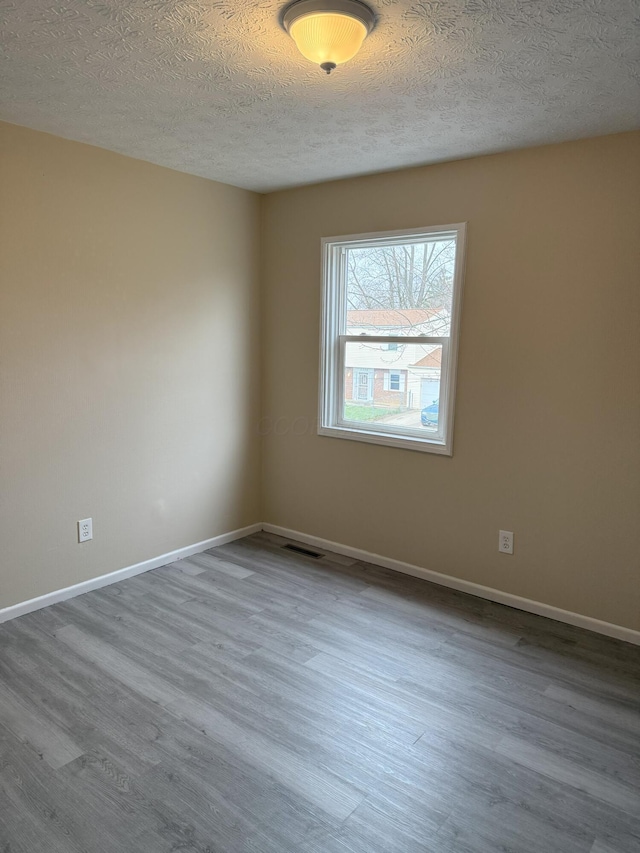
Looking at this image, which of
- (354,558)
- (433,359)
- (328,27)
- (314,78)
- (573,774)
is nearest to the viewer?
(328,27)

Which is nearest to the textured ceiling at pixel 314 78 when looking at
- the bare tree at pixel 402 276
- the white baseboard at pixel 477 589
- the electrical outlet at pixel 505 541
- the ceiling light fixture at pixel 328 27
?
the ceiling light fixture at pixel 328 27

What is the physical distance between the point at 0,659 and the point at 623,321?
324 centimetres

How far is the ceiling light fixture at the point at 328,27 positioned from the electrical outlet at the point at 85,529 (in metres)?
2.55

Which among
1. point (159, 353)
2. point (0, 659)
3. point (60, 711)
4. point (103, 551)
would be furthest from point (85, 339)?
point (60, 711)

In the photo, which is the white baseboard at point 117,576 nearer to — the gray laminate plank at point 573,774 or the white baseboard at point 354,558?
the white baseboard at point 354,558

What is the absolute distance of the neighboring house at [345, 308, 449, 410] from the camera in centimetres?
342

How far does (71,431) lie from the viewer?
3078 mm

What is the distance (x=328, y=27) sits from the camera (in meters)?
1.70

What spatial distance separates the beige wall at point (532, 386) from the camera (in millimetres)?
2719

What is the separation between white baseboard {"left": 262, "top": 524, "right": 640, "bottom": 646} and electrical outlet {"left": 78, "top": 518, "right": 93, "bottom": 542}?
1444mm

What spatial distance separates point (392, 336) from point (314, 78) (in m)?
1.69

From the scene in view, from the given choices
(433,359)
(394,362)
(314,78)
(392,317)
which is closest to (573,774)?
(433,359)

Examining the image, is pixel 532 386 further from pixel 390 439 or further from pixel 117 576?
pixel 117 576

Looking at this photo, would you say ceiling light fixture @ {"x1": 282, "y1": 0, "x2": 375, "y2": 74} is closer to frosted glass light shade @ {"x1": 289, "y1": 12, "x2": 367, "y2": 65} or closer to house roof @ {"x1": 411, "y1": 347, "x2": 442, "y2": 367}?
frosted glass light shade @ {"x1": 289, "y1": 12, "x2": 367, "y2": 65}
